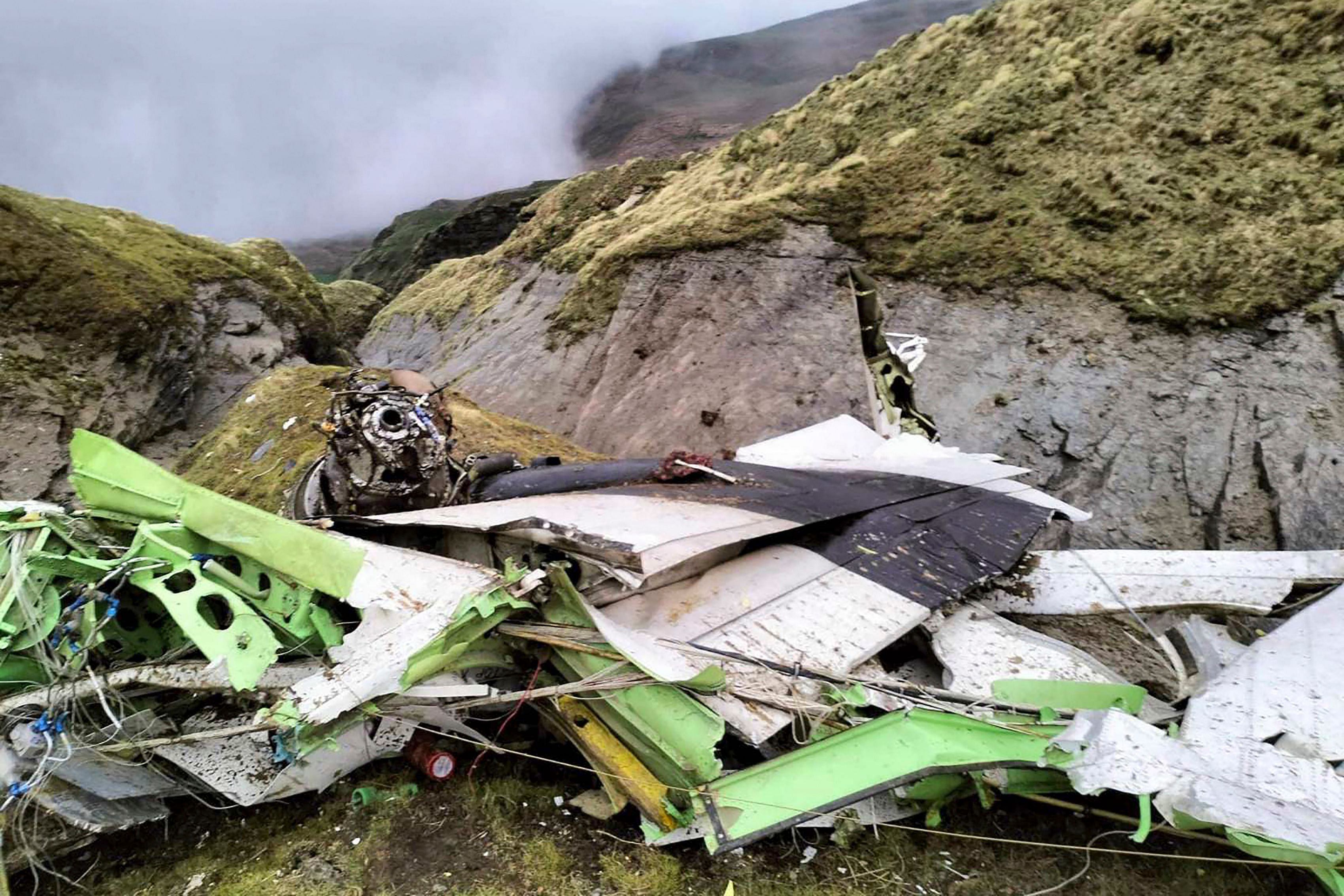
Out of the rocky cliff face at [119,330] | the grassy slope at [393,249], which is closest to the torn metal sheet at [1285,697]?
the rocky cliff face at [119,330]

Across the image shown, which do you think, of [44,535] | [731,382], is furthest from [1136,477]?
[44,535]

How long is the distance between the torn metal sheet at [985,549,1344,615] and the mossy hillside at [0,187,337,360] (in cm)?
1735

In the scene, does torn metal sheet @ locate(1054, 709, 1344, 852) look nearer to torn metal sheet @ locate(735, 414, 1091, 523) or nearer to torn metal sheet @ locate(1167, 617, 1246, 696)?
torn metal sheet @ locate(1167, 617, 1246, 696)

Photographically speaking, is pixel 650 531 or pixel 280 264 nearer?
pixel 650 531

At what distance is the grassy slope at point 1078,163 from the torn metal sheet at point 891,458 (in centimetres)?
729

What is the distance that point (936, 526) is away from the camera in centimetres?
491

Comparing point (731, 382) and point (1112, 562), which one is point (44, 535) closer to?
point (1112, 562)

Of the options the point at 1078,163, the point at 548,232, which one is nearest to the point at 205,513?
the point at 1078,163

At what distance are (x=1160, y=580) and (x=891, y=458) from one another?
9.51 feet

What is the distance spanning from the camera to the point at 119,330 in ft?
46.7

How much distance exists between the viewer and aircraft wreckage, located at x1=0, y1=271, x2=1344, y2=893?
8.77 ft

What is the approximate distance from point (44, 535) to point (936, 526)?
16.9ft

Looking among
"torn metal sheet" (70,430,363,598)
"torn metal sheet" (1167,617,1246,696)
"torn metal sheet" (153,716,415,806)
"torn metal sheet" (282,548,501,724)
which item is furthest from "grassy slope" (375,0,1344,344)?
"torn metal sheet" (153,716,415,806)

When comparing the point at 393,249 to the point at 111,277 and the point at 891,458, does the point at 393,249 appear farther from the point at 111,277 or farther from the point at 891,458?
the point at 891,458
